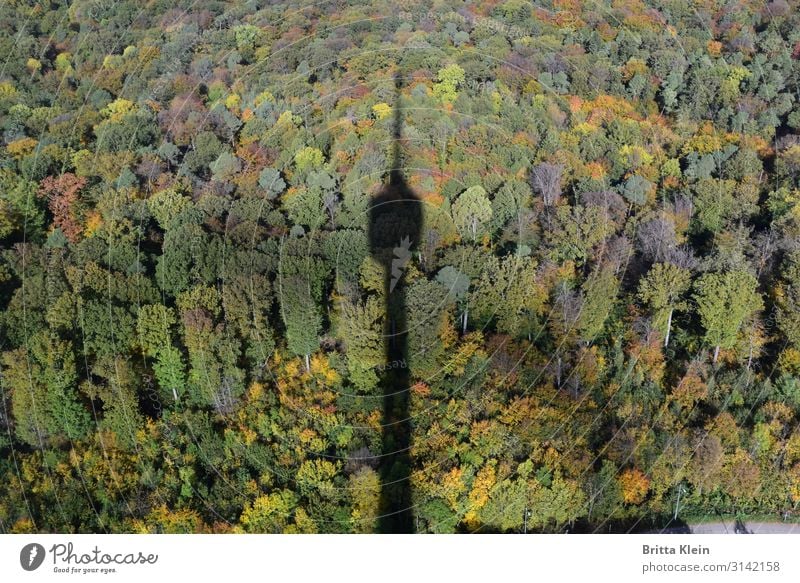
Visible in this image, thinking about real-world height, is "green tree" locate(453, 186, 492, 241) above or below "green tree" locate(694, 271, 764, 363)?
above

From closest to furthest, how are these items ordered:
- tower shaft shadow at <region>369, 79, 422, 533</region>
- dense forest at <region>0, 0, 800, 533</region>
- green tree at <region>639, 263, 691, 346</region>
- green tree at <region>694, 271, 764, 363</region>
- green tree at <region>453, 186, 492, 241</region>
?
tower shaft shadow at <region>369, 79, 422, 533</region>
dense forest at <region>0, 0, 800, 533</region>
green tree at <region>694, 271, 764, 363</region>
green tree at <region>639, 263, 691, 346</region>
green tree at <region>453, 186, 492, 241</region>

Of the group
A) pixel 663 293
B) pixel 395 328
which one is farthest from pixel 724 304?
pixel 395 328

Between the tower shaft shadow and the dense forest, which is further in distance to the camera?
the dense forest

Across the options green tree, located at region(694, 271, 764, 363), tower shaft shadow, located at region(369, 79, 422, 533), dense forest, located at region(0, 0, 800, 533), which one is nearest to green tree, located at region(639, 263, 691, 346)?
dense forest, located at region(0, 0, 800, 533)

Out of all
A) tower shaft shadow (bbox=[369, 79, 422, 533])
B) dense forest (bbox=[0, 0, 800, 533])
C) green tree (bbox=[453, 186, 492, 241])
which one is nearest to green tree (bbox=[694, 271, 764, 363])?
dense forest (bbox=[0, 0, 800, 533])

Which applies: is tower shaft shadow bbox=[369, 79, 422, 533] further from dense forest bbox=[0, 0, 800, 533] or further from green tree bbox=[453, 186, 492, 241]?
green tree bbox=[453, 186, 492, 241]

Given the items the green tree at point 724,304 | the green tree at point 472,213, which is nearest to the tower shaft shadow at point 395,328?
the green tree at point 472,213

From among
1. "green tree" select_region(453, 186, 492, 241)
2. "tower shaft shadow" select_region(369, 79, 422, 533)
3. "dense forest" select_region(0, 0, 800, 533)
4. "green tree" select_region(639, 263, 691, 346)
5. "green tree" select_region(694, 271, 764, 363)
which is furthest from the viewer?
"green tree" select_region(453, 186, 492, 241)

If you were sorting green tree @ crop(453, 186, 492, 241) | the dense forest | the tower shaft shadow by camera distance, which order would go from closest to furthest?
the tower shaft shadow → the dense forest → green tree @ crop(453, 186, 492, 241)

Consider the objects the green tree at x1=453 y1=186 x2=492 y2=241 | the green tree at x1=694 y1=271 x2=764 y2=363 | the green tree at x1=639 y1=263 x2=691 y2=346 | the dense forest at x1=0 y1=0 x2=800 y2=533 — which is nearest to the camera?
the dense forest at x1=0 y1=0 x2=800 y2=533

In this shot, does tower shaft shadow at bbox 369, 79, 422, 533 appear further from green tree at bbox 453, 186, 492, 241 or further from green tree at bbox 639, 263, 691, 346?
green tree at bbox 639, 263, 691, 346
